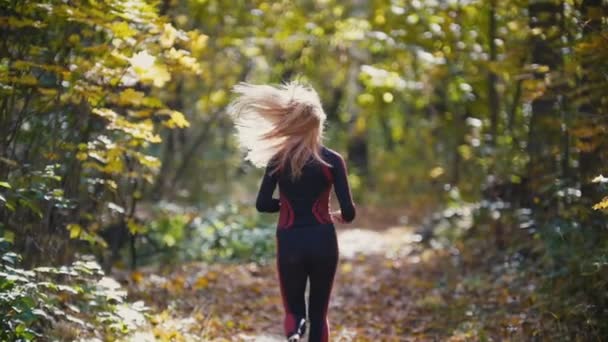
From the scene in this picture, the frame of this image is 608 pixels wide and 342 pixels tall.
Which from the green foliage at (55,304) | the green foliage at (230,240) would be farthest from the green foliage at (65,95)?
the green foliage at (230,240)

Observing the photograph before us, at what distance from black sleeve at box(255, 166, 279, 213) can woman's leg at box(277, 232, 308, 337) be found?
0.27 meters

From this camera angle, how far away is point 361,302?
9797 mm

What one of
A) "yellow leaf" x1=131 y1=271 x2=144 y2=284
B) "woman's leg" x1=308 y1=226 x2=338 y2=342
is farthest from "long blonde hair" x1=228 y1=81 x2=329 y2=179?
"yellow leaf" x1=131 y1=271 x2=144 y2=284

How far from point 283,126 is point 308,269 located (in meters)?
1.05

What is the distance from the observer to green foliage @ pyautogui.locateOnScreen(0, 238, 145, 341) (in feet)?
17.2

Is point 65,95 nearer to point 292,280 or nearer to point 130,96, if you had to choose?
point 130,96

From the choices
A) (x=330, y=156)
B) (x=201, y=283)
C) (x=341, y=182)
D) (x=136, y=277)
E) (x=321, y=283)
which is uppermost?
(x=330, y=156)

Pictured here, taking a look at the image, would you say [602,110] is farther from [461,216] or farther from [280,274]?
[461,216]

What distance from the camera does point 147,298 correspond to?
28.0 ft

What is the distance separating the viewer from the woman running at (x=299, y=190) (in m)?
5.38

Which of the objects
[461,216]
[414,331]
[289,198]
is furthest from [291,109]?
[461,216]

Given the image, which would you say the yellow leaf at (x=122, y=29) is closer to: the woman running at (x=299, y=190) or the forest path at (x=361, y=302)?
the woman running at (x=299, y=190)

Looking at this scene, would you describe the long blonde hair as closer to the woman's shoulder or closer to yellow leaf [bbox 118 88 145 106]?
the woman's shoulder

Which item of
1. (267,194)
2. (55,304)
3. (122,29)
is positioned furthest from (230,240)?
(267,194)
